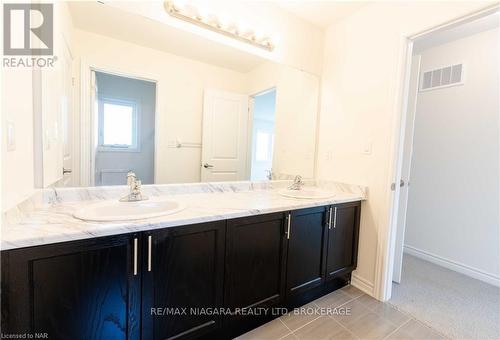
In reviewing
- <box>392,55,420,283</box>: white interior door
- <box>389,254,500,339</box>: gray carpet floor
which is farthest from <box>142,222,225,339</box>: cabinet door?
<box>392,55,420,283</box>: white interior door

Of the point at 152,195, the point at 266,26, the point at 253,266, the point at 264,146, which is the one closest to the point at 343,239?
the point at 253,266

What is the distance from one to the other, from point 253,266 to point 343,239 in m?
0.91

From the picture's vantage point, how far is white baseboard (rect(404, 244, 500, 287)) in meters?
2.23

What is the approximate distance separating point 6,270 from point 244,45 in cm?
191

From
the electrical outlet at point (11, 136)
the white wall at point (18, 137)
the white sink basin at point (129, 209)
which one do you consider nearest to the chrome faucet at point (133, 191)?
the white sink basin at point (129, 209)

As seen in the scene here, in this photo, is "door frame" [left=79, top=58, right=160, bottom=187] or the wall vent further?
the wall vent

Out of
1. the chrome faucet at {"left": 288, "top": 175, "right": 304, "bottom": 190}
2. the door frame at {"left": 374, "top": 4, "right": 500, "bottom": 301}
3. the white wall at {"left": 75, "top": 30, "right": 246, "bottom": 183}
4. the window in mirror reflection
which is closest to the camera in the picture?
the white wall at {"left": 75, "top": 30, "right": 246, "bottom": 183}

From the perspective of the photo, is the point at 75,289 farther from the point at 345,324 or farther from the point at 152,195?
the point at 345,324

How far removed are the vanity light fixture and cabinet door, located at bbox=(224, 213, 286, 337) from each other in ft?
4.58

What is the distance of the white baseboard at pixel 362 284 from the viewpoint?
78.3 inches

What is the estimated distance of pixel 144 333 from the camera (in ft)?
3.67

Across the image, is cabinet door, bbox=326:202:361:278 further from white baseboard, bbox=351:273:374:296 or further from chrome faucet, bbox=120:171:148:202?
chrome faucet, bbox=120:171:148:202

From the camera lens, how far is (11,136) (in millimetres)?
930

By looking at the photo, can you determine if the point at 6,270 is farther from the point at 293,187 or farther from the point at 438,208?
the point at 438,208
